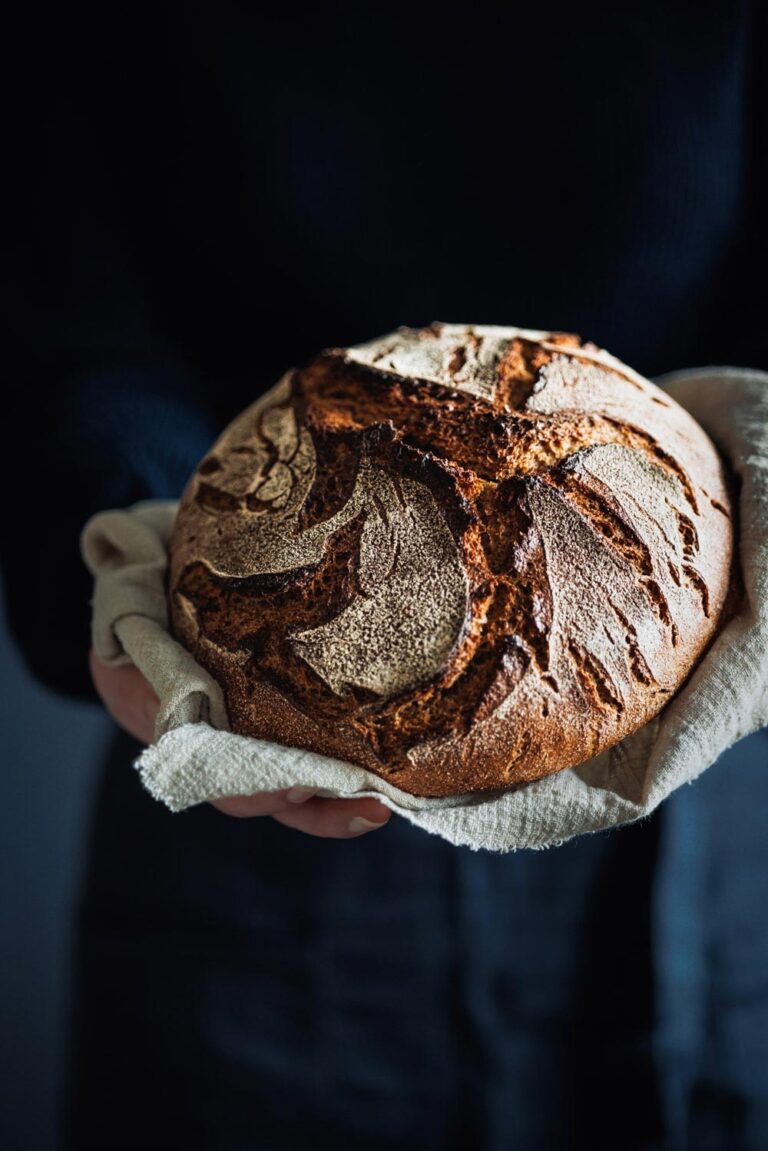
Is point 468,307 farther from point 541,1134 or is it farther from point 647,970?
point 541,1134

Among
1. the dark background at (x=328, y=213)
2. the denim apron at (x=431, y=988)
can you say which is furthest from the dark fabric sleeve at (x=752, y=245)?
the denim apron at (x=431, y=988)

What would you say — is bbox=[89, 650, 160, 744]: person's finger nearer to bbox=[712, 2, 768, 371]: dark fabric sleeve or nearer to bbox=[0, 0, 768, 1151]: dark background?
bbox=[0, 0, 768, 1151]: dark background

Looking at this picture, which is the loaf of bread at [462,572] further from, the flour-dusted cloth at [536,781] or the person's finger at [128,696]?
the person's finger at [128,696]

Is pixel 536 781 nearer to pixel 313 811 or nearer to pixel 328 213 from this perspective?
pixel 313 811

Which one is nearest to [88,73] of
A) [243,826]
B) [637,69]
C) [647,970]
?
[637,69]

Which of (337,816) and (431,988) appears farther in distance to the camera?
(431,988)

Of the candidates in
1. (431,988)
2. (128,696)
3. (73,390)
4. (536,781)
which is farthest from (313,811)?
(73,390)
